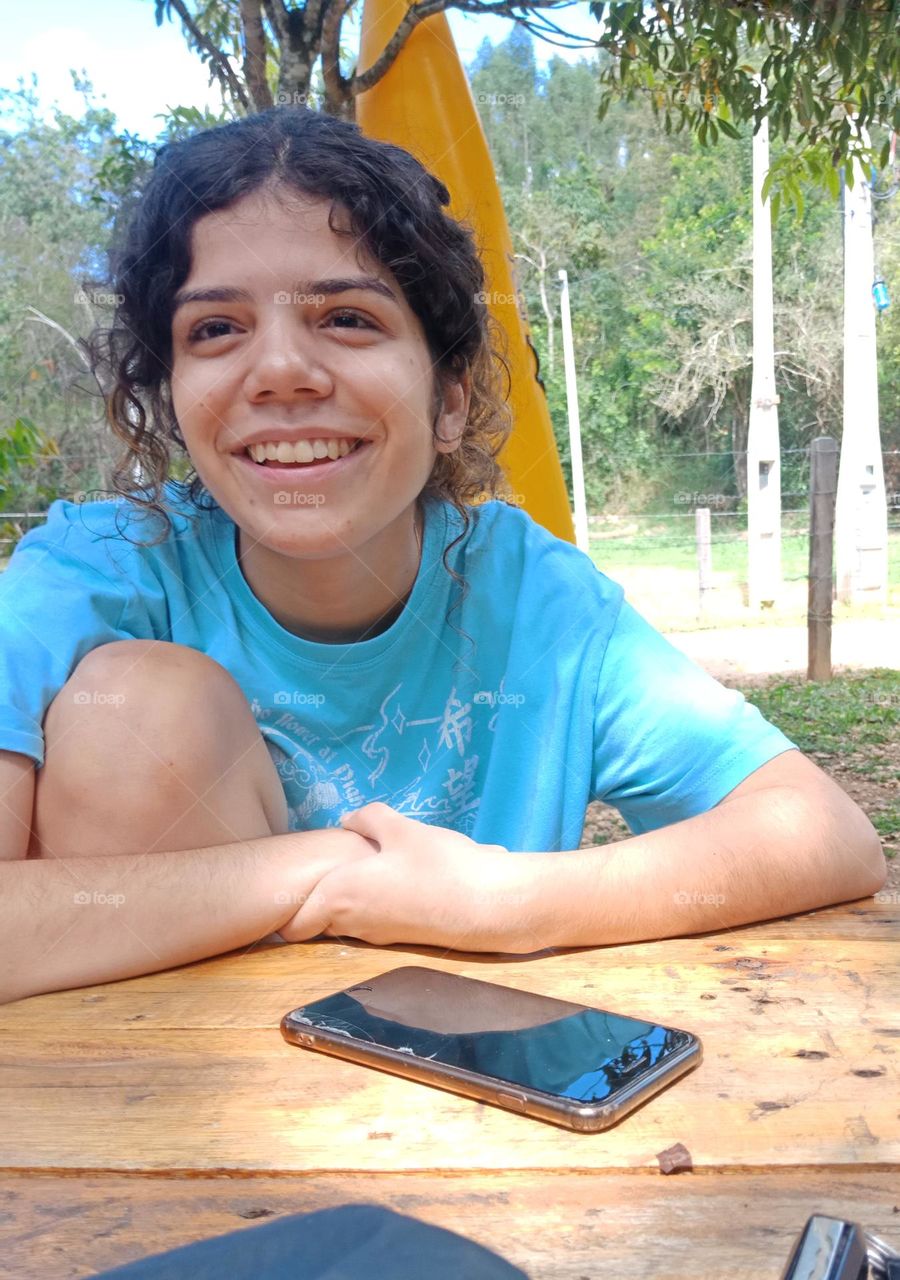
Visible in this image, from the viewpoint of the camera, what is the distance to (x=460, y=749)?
156cm

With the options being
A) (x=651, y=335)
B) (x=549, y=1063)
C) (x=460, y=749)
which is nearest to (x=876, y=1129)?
(x=549, y=1063)

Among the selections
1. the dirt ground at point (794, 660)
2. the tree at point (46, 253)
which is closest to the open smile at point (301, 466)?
Answer: the dirt ground at point (794, 660)

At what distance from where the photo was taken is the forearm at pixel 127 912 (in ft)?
3.44

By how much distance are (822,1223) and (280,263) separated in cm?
121

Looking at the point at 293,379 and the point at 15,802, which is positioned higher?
the point at 293,379

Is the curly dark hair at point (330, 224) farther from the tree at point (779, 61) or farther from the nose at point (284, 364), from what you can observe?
the tree at point (779, 61)

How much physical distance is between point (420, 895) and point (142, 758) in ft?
0.94

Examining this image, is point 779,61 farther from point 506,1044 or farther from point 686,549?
point 686,549

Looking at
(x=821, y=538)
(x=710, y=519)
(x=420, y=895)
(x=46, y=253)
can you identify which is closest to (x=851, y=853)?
(x=420, y=895)

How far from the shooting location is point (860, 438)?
11.9 metres

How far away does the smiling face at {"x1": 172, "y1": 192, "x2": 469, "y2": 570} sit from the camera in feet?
4.73

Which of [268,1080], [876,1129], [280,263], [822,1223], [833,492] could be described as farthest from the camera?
[833,492]

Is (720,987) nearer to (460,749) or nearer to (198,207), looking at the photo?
(460,749)

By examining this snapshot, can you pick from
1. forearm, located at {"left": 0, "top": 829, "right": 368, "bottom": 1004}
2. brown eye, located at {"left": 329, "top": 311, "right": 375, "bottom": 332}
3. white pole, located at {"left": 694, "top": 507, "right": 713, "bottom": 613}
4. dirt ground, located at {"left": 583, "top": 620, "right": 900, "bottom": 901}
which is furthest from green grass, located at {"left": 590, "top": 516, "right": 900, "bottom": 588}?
forearm, located at {"left": 0, "top": 829, "right": 368, "bottom": 1004}
